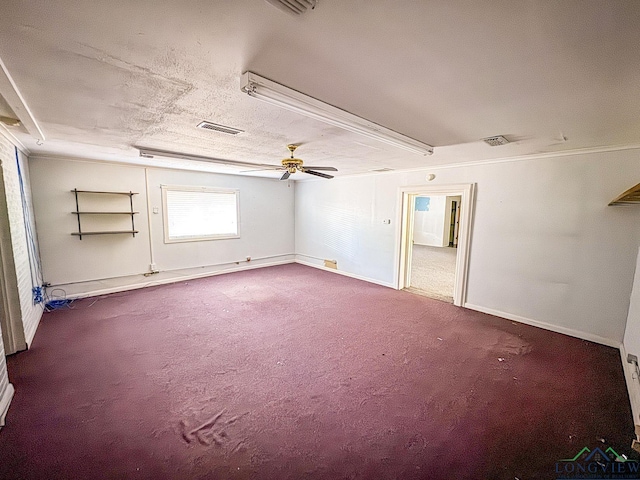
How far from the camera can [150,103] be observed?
1915 mm

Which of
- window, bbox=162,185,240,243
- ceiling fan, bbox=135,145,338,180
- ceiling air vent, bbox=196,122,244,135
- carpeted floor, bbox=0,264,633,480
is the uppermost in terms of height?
ceiling air vent, bbox=196,122,244,135

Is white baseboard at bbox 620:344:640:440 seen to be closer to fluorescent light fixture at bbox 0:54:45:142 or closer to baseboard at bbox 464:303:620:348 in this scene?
baseboard at bbox 464:303:620:348

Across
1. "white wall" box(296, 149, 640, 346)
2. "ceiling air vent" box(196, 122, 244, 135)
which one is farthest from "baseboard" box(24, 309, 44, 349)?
"white wall" box(296, 149, 640, 346)

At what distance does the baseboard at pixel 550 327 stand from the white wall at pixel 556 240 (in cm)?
1

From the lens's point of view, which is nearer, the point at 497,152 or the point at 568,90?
the point at 568,90

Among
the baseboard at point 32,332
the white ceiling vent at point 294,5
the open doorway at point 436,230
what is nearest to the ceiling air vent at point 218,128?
the white ceiling vent at point 294,5

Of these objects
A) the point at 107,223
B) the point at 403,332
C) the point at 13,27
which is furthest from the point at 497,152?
the point at 107,223

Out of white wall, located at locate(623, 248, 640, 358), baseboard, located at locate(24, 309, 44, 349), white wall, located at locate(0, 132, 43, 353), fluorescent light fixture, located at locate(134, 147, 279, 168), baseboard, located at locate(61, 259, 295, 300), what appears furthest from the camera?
baseboard, located at locate(61, 259, 295, 300)

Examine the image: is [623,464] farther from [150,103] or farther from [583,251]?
[150,103]

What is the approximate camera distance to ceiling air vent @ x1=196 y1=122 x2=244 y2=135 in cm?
237

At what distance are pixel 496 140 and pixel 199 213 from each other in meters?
5.27

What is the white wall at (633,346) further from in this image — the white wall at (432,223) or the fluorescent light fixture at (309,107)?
the white wall at (432,223)

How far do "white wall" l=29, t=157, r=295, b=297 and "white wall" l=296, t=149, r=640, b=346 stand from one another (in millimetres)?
3643

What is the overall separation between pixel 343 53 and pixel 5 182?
11.6ft
